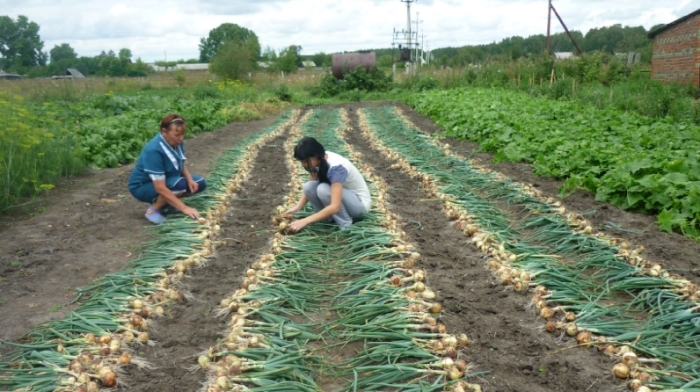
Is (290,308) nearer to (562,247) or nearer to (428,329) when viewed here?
(428,329)

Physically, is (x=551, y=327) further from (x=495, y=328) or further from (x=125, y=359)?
(x=125, y=359)

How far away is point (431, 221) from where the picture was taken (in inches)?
210

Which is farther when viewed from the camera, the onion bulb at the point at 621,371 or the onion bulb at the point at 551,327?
the onion bulb at the point at 551,327

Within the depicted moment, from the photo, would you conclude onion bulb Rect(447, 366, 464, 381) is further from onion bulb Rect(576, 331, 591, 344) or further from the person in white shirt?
the person in white shirt

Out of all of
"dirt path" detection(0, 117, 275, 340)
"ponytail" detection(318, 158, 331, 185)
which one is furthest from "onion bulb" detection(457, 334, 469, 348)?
"dirt path" detection(0, 117, 275, 340)

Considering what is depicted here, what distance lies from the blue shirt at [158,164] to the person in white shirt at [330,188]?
4.02 ft

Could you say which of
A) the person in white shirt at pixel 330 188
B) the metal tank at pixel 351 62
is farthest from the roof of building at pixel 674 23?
the person in white shirt at pixel 330 188

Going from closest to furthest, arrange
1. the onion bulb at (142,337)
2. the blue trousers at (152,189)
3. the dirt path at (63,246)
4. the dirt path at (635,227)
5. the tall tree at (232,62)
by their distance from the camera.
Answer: the onion bulb at (142,337) < the dirt path at (63,246) < the dirt path at (635,227) < the blue trousers at (152,189) < the tall tree at (232,62)

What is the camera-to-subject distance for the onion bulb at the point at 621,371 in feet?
8.67

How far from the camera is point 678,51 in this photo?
16250 millimetres

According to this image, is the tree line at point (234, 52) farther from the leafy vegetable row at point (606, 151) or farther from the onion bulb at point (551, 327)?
the onion bulb at point (551, 327)

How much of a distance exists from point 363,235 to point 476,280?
1.03 metres

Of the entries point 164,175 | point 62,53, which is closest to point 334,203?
point 164,175

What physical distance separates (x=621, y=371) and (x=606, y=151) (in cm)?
413
